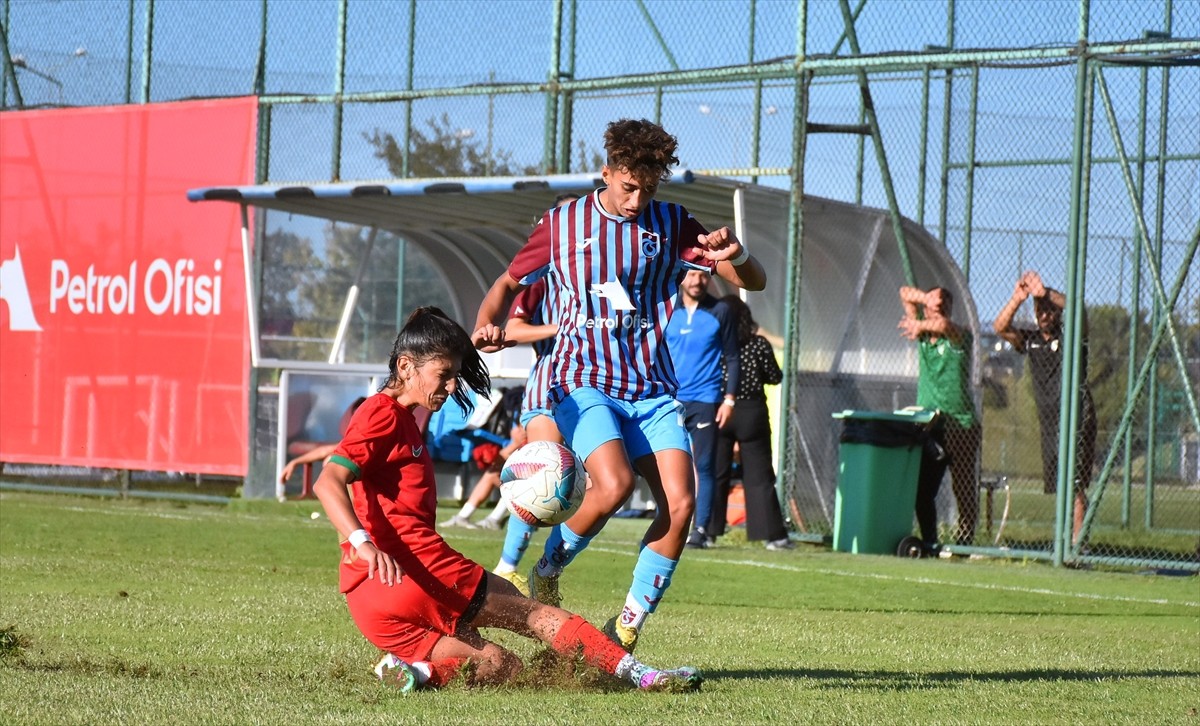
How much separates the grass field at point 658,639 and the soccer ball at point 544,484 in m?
0.67

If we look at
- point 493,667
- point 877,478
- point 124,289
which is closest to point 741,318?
point 877,478

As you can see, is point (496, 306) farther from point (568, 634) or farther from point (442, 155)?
point (442, 155)

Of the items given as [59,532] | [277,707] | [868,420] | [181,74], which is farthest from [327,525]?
[277,707]

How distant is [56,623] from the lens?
286 inches

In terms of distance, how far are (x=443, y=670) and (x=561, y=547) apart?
997 mm

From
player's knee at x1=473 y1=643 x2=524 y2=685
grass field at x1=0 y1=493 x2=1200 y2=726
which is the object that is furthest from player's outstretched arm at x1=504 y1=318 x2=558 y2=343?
player's knee at x1=473 y1=643 x2=524 y2=685

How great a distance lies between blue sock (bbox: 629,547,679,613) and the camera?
20.9 feet

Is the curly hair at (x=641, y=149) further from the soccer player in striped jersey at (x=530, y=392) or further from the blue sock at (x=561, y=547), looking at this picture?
the blue sock at (x=561, y=547)

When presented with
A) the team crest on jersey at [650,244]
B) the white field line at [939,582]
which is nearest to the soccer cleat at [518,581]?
the team crest on jersey at [650,244]

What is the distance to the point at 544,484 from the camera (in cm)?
613

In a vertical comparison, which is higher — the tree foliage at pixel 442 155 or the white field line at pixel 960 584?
the tree foliage at pixel 442 155

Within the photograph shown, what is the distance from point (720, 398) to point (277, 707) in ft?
27.5

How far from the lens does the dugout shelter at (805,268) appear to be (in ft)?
47.8

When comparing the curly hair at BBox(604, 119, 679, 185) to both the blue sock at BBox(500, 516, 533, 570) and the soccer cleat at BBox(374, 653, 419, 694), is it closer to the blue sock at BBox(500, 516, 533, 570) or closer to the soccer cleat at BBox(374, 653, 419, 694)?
the blue sock at BBox(500, 516, 533, 570)
